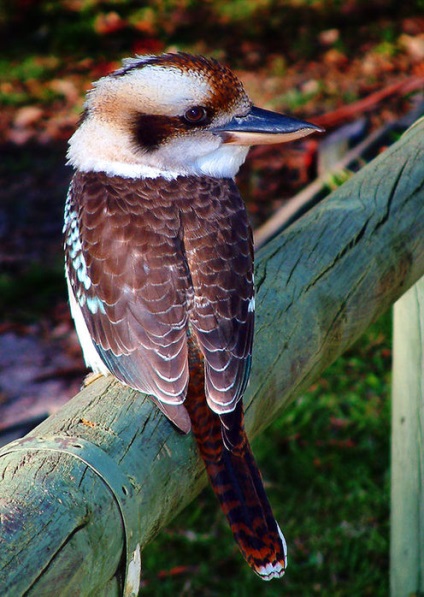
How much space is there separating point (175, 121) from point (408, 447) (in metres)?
1.22

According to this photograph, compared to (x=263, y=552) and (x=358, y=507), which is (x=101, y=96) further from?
(x=358, y=507)

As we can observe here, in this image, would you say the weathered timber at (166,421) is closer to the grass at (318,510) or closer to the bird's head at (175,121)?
the bird's head at (175,121)

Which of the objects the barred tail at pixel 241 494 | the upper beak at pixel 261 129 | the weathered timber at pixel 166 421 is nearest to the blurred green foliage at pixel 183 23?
the upper beak at pixel 261 129

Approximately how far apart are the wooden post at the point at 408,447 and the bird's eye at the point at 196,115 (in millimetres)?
800

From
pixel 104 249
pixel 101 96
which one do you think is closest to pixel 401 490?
pixel 104 249

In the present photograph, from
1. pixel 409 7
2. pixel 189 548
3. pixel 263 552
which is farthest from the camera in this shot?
pixel 409 7

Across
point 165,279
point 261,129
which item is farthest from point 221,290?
point 261,129

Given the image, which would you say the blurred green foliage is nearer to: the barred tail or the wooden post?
the wooden post

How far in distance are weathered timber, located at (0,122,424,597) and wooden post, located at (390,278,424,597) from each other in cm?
25

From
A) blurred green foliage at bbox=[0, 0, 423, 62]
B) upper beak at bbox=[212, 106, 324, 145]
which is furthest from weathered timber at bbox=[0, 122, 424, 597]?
blurred green foliage at bbox=[0, 0, 423, 62]

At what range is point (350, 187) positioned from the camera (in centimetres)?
253

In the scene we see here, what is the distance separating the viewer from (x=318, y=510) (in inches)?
143

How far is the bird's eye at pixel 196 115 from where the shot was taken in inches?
101

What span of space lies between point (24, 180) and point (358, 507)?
11.2 feet
